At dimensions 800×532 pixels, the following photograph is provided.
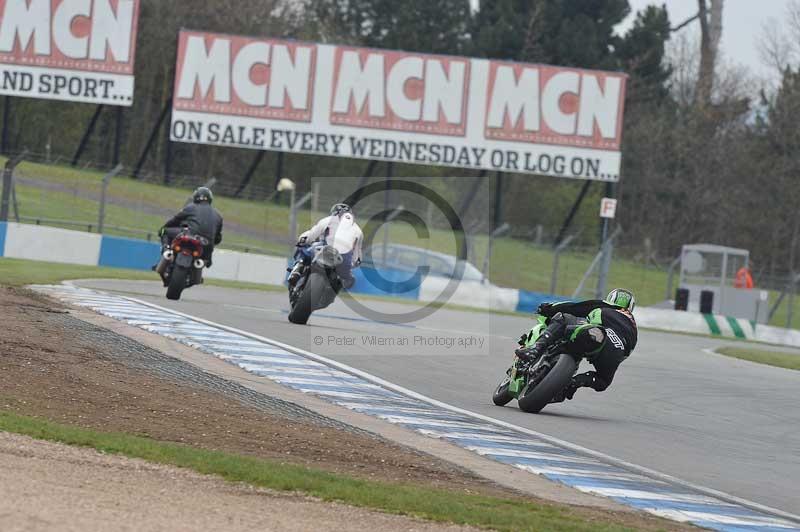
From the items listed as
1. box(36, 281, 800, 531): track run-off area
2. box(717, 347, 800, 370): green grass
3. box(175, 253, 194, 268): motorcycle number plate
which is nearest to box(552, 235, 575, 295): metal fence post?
box(717, 347, 800, 370): green grass

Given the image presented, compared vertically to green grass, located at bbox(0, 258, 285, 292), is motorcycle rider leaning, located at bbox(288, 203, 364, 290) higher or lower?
higher

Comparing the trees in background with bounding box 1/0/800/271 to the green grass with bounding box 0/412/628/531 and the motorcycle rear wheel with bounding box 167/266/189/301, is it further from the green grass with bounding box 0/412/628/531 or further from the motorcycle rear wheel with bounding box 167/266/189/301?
the green grass with bounding box 0/412/628/531

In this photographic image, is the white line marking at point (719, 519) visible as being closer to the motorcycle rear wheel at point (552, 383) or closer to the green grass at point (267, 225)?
the motorcycle rear wheel at point (552, 383)

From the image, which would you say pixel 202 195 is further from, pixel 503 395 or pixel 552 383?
pixel 552 383

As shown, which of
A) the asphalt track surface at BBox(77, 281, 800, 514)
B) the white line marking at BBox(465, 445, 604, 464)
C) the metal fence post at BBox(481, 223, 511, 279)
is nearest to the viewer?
the white line marking at BBox(465, 445, 604, 464)

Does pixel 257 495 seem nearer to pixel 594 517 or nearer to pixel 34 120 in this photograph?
pixel 594 517

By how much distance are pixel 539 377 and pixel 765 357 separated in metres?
12.2

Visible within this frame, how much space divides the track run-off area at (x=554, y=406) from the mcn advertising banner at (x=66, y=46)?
74.0 feet

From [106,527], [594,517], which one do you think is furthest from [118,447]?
[594,517]

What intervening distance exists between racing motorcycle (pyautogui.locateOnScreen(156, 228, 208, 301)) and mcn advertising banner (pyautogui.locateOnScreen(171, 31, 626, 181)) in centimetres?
2373

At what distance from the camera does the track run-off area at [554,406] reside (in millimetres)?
9469

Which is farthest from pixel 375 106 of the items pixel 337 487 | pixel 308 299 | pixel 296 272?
pixel 337 487

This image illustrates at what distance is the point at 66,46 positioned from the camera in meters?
42.8

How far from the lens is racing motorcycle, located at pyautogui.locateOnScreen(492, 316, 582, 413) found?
39.3ft
